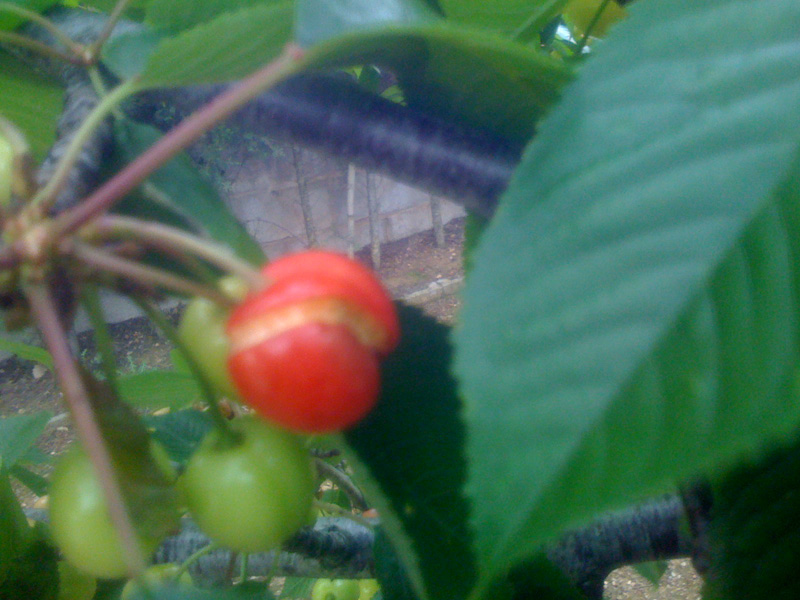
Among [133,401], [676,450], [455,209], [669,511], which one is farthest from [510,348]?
[455,209]

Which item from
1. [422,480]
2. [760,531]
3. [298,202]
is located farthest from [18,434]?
[298,202]

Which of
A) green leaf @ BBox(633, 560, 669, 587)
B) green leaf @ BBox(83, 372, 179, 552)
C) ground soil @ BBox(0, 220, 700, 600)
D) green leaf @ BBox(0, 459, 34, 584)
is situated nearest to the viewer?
green leaf @ BBox(83, 372, 179, 552)

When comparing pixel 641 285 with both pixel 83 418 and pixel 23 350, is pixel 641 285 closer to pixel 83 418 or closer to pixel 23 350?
pixel 83 418

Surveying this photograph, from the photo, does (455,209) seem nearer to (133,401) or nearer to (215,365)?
(133,401)

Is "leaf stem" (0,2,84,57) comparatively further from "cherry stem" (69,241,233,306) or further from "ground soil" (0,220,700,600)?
"ground soil" (0,220,700,600)

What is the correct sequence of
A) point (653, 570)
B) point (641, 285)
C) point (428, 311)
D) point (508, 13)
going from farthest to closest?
1. point (428, 311)
2. point (653, 570)
3. point (508, 13)
4. point (641, 285)

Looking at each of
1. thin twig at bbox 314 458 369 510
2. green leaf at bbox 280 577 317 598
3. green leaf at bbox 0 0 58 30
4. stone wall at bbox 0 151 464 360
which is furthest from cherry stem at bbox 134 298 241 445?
stone wall at bbox 0 151 464 360

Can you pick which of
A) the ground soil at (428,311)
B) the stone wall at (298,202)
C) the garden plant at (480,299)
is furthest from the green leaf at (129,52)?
the stone wall at (298,202)
